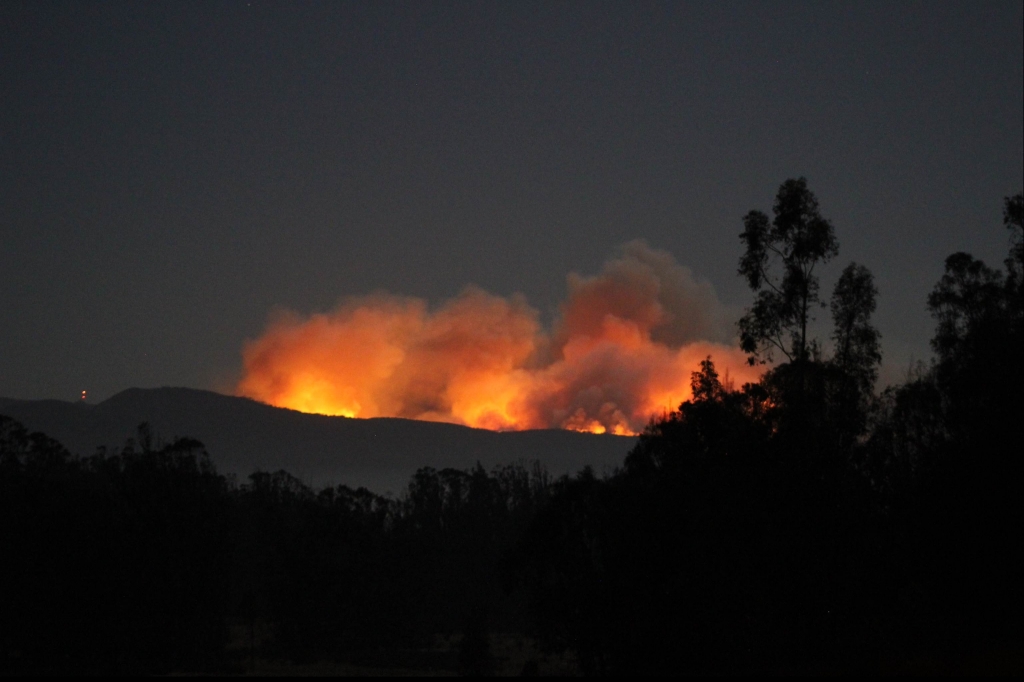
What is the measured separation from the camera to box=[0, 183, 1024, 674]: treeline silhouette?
2856 cm

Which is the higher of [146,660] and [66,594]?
[66,594]

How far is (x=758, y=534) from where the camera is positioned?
100 feet

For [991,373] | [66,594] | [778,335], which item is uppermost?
[778,335]

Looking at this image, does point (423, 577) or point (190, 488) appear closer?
point (190, 488)

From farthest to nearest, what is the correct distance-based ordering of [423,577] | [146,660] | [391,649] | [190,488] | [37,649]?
1. [423,577]
2. [391,649]
3. [190,488]
4. [146,660]
5. [37,649]

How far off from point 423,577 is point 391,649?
759 centimetres

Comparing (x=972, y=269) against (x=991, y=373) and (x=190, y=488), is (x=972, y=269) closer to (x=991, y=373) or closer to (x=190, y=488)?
(x=991, y=373)

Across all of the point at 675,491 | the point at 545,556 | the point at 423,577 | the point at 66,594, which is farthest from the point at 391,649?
the point at 675,491

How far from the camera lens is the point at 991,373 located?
95.7 feet

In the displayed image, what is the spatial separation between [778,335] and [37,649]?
1418 inches

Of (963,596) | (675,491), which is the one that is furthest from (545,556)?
(963,596)

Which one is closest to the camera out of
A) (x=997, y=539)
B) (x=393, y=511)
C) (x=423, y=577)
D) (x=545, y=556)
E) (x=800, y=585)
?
(x=997, y=539)

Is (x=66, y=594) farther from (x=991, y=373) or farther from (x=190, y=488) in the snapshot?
(x=991, y=373)

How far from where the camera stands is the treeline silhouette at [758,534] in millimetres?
28562
